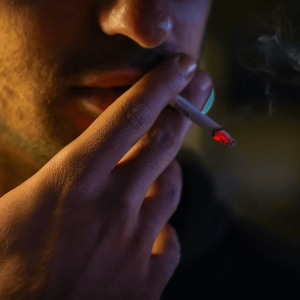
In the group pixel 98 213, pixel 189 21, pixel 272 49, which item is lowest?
pixel 98 213

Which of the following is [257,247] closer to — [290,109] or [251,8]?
[290,109]

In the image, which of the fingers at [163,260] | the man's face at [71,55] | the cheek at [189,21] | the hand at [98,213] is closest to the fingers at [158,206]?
the hand at [98,213]

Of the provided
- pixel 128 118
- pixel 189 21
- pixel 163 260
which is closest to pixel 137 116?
pixel 128 118

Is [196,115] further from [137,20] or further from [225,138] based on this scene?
[137,20]

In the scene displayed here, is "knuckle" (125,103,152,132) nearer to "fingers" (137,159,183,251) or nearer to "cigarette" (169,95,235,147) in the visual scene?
"cigarette" (169,95,235,147)

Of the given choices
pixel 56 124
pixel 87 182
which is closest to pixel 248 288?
pixel 87 182

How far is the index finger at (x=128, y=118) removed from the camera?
0.68 meters

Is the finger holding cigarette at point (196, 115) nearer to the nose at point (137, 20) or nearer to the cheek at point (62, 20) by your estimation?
the nose at point (137, 20)

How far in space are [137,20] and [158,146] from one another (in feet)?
1.41

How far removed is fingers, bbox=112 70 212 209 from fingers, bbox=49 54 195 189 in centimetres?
9

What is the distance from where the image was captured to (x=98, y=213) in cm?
70

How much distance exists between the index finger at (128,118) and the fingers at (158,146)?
9 centimetres

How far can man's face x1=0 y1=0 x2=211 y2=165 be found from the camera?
710 mm

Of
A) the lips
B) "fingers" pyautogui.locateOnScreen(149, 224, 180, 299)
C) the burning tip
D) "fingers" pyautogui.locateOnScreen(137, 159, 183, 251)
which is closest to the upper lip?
the lips
